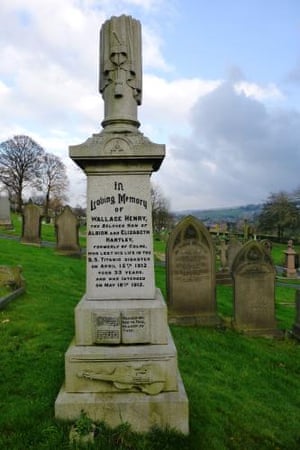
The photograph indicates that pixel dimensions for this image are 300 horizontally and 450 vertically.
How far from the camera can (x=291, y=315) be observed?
1075 cm

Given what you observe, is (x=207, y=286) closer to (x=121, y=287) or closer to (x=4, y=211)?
(x=121, y=287)

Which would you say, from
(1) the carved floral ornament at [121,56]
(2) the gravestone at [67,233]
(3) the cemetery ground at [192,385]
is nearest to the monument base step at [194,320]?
(3) the cemetery ground at [192,385]

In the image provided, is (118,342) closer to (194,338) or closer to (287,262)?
(194,338)

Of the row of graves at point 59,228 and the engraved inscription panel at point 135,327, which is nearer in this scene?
the engraved inscription panel at point 135,327

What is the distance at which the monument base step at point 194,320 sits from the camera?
766 cm

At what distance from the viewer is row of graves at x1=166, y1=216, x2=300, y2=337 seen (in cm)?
773

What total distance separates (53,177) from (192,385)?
5507 centimetres

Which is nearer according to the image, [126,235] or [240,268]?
[126,235]

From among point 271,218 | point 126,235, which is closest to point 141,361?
point 126,235

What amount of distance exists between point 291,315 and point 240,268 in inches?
173

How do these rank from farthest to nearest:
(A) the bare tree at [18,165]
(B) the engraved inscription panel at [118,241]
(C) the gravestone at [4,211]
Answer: (A) the bare tree at [18,165], (C) the gravestone at [4,211], (B) the engraved inscription panel at [118,241]

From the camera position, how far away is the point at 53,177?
2180 inches

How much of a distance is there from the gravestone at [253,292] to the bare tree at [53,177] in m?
49.4

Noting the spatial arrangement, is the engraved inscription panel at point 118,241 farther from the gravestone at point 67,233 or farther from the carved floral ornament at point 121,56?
the gravestone at point 67,233
